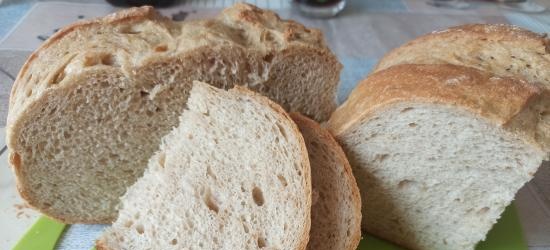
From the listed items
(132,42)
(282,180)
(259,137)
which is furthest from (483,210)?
(132,42)

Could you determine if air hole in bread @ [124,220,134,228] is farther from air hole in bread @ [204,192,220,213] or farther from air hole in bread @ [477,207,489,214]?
air hole in bread @ [477,207,489,214]

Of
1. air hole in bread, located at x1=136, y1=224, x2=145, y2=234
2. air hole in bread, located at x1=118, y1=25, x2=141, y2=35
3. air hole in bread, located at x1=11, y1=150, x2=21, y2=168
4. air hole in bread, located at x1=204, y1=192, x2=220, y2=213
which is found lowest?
air hole in bread, located at x1=136, y1=224, x2=145, y2=234

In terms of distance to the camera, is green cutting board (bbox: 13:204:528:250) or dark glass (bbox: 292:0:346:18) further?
dark glass (bbox: 292:0:346:18)

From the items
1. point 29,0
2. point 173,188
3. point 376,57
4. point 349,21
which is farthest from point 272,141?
point 29,0

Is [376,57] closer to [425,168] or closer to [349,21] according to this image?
[349,21]

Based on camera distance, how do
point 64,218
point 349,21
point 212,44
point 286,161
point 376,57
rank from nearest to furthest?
point 286,161 < point 212,44 < point 64,218 < point 376,57 < point 349,21

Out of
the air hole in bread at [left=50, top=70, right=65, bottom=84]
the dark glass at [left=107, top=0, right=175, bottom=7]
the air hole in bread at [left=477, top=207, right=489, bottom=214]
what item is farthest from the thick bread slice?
the dark glass at [left=107, top=0, right=175, bottom=7]

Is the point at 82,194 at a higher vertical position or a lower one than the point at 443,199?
lower

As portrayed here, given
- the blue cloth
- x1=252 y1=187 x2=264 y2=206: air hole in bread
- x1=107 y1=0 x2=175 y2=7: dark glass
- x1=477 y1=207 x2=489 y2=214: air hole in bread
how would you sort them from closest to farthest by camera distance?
1. x1=252 y1=187 x2=264 y2=206: air hole in bread
2. x1=477 y1=207 x2=489 y2=214: air hole in bread
3. the blue cloth
4. x1=107 y1=0 x2=175 y2=7: dark glass
